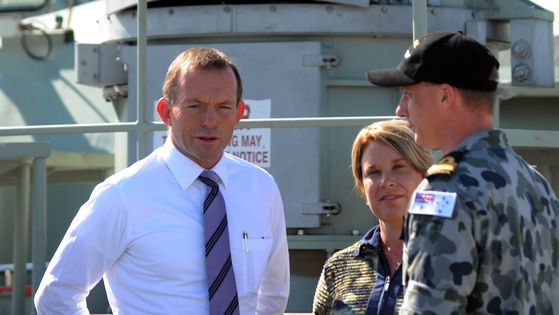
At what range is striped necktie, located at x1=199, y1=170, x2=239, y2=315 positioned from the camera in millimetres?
3121

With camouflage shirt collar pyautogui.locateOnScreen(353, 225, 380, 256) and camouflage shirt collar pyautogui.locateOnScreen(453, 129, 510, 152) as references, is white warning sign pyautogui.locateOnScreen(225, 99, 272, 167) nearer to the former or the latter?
camouflage shirt collar pyautogui.locateOnScreen(353, 225, 380, 256)

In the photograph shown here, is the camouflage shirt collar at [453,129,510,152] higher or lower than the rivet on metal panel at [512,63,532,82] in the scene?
lower

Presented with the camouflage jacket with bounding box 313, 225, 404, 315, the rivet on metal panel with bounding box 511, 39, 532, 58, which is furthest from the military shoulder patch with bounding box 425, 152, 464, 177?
the rivet on metal panel with bounding box 511, 39, 532, 58

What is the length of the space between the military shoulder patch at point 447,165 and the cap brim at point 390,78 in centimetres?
20

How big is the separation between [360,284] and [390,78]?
3.12 ft

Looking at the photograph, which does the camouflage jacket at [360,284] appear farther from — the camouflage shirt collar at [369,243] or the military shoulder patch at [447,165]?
the military shoulder patch at [447,165]

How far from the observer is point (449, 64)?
2.45m

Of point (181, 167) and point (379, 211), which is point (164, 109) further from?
point (379, 211)

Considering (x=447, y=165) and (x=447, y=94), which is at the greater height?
(x=447, y=94)

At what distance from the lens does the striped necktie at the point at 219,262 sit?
312cm

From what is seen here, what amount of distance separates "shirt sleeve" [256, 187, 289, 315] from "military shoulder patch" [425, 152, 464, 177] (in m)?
1.11

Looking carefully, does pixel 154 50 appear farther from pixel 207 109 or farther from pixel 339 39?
pixel 207 109

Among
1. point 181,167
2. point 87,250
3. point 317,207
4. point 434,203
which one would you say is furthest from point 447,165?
point 317,207

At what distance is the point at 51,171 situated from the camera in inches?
412
